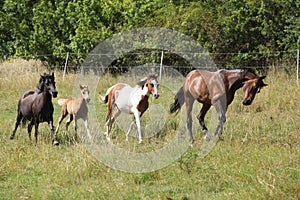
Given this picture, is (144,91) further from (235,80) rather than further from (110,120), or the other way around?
(235,80)

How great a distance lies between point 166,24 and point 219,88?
32.7 feet

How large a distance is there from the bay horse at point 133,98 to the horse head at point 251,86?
1852 mm

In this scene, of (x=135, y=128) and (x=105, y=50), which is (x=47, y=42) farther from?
(x=135, y=128)

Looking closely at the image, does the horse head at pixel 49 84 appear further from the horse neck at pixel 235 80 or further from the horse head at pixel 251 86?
the horse head at pixel 251 86

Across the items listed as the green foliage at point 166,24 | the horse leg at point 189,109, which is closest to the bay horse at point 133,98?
the horse leg at point 189,109

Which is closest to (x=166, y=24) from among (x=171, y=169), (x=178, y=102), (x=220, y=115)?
(x=178, y=102)

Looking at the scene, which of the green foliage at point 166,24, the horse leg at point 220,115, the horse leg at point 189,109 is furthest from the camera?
the green foliage at point 166,24

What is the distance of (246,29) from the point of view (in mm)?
20609

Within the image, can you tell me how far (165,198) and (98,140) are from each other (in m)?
3.93

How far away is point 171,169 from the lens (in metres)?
8.25

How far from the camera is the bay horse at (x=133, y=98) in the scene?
1120 centimetres

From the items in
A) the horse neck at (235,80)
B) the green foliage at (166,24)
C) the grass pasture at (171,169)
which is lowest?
the grass pasture at (171,169)

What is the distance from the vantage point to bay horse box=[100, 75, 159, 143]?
36.7 ft

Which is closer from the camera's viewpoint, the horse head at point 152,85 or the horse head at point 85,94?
the horse head at point 152,85
